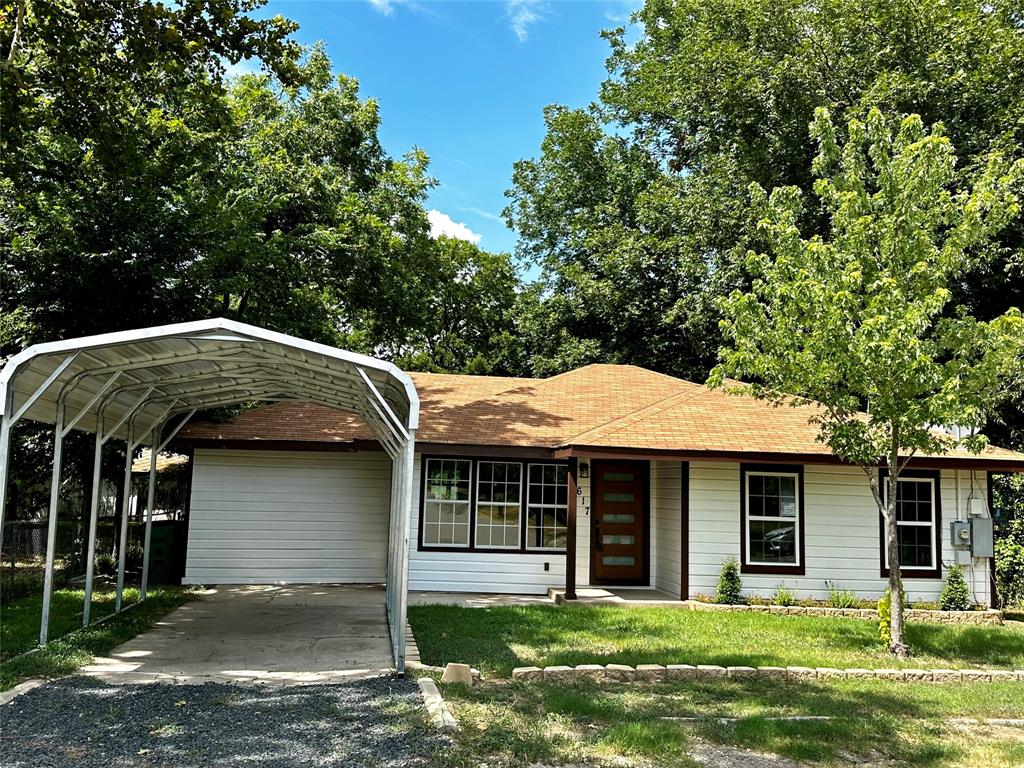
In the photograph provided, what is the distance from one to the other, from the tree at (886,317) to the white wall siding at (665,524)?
3.59 m

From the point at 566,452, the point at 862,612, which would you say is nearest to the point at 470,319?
the point at 566,452

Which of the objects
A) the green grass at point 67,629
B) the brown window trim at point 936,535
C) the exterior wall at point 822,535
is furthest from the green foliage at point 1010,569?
the green grass at point 67,629

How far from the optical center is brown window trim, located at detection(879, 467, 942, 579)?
12242 mm

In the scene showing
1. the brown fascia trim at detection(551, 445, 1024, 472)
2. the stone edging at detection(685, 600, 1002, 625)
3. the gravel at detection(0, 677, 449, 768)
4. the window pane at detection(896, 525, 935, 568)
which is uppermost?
the brown fascia trim at detection(551, 445, 1024, 472)

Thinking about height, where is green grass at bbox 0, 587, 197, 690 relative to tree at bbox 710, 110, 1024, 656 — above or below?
below

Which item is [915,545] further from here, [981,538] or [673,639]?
[673,639]

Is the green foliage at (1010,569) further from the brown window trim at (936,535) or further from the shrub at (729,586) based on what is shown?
the shrub at (729,586)

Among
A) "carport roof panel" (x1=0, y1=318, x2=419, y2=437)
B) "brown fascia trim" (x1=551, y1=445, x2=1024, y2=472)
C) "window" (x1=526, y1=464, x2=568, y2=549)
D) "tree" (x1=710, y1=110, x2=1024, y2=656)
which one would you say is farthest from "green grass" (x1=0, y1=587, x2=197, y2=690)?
"tree" (x1=710, y1=110, x2=1024, y2=656)

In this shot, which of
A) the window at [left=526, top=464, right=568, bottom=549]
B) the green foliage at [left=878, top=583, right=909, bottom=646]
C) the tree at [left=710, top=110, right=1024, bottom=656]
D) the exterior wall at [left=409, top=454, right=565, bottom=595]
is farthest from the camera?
the window at [left=526, top=464, right=568, bottom=549]

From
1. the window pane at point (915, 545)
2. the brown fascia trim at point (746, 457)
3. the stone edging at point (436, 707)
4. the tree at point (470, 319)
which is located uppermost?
the tree at point (470, 319)

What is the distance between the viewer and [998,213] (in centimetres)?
848

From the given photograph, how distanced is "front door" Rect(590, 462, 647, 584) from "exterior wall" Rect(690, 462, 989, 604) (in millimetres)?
1498

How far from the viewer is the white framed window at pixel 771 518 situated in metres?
12.1

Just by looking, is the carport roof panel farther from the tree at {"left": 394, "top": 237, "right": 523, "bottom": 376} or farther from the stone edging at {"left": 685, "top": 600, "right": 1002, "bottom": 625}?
the tree at {"left": 394, "top": 237, "right": 523, "bottom": 376}
